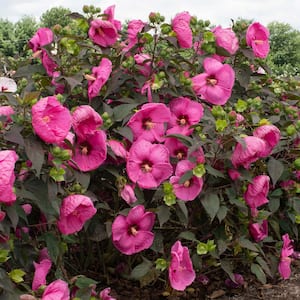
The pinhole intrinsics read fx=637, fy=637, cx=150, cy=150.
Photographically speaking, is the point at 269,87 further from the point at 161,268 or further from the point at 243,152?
the point at 161,268

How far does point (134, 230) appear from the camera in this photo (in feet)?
7.11

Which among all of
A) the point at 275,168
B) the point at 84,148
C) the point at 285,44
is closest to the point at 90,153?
the point at 84,148

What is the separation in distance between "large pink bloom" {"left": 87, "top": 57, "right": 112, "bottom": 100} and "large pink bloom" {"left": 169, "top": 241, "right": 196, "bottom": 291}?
0.61 metres

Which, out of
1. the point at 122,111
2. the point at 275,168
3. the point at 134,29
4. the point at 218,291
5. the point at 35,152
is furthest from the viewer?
the point at 218,291

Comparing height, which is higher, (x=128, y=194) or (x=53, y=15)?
(x=128, y=194)

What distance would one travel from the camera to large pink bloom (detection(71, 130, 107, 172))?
2014 mm

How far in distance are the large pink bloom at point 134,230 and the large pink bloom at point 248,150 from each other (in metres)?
0.35

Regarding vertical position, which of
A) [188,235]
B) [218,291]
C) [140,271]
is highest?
[188,235]

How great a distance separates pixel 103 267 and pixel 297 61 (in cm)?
700

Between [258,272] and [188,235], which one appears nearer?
[188,235]

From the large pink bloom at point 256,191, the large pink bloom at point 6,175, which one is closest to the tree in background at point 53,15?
the large pink bloom at point 256,191

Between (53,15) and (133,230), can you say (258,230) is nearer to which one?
(133,230)

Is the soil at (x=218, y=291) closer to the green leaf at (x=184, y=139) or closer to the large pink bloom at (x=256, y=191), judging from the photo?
the large pink bloom at (x=256, y=191)

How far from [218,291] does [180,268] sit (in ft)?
1.67
